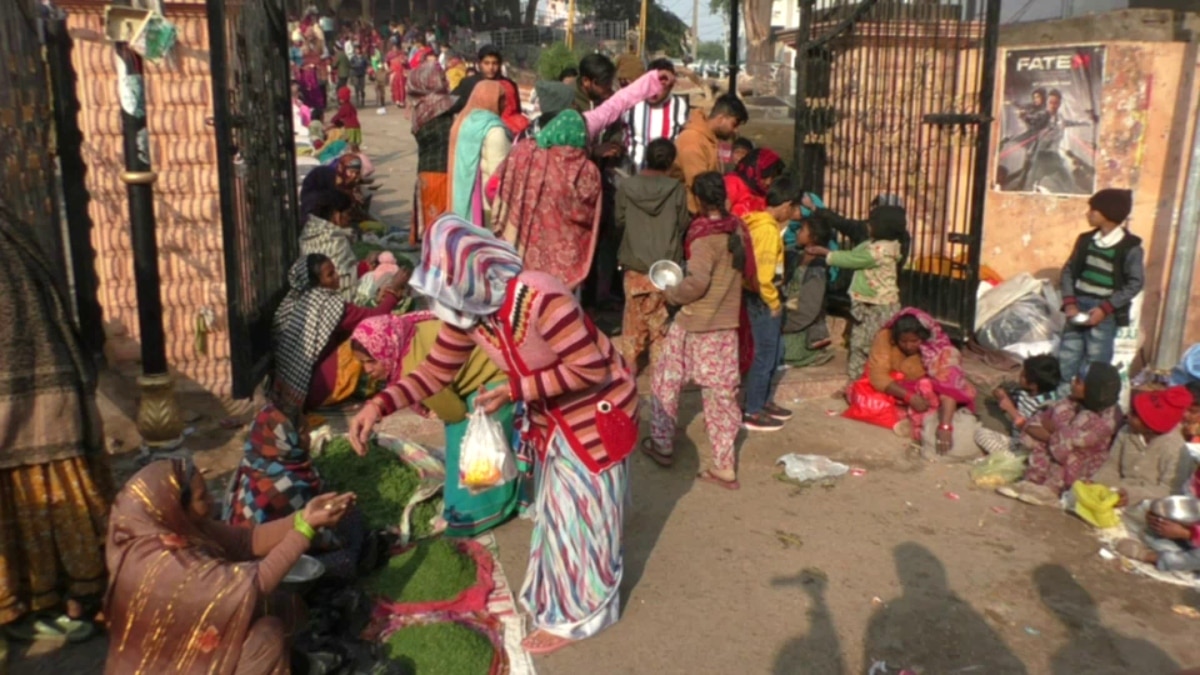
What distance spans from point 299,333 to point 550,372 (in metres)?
2.53

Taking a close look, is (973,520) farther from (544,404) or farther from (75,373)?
(75,373)

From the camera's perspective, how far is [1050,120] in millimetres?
8352

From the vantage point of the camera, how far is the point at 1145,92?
7.84m

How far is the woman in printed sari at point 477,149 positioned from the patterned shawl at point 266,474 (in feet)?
10.1

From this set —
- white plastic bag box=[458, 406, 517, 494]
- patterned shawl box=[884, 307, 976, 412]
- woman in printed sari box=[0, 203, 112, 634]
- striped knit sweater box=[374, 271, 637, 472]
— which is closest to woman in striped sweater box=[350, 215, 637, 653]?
striped knit sweater box=[374, 271, 637, 472]

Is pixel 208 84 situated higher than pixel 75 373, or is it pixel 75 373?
pixel 208 84

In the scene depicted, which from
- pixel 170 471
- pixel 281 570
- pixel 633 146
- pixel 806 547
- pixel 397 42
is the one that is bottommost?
pixel 806 547

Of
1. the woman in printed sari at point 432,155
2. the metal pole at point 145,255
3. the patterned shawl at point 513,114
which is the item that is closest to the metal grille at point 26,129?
the metal pole at point 145,255

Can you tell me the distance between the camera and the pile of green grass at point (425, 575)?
4426mm

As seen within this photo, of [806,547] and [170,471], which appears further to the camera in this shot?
[806,547]

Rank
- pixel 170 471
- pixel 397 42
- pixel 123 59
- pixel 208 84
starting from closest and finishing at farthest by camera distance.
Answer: pixel 170 471 < pixel 123 59 < pixel 208 84 < pixel 397 42

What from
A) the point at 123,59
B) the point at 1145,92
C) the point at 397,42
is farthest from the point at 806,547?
the point at 397,42

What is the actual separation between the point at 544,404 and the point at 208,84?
3.58m

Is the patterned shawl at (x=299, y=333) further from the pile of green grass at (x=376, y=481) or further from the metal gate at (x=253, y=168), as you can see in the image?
the pile of green grass at (x=376, y=481)
